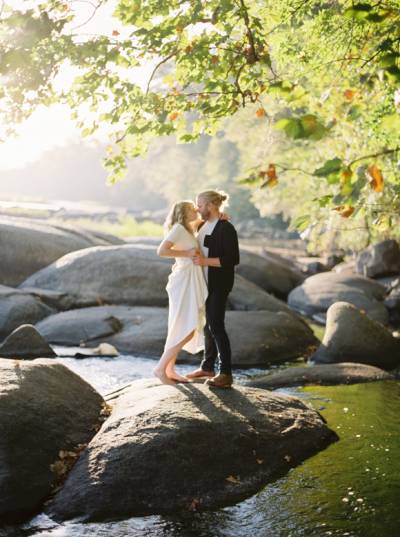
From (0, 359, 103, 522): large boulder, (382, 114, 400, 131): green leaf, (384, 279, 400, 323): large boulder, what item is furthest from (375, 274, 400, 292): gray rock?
(382, 114, 400, 131): green leaf

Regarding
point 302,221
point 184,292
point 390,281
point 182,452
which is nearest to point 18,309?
point 184,292

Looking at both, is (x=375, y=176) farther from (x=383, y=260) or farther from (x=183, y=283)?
(x=383, y=260)

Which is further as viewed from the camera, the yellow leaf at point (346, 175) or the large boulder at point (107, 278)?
the large boulder at point (107, 278)

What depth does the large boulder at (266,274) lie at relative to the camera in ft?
63.7

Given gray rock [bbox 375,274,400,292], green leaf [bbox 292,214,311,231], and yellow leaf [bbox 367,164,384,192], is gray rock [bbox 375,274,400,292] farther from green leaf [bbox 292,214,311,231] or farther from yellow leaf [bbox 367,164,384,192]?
yellow leaf [bbox 367,164,384,192]

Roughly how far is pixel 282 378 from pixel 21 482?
5331mm

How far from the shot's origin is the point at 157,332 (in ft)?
42.9

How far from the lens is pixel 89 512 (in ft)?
19.2

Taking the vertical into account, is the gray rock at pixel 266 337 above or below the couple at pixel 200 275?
below

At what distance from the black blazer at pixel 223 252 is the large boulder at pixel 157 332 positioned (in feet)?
15.4

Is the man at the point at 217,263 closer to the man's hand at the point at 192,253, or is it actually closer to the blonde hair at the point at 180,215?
the man's hand at the point at 192,253

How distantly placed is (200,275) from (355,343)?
17.3 ft

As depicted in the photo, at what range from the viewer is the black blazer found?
25.5 feet

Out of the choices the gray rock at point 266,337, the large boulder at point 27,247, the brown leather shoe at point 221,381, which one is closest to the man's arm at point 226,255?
the brown leather shoe at point 221,381
